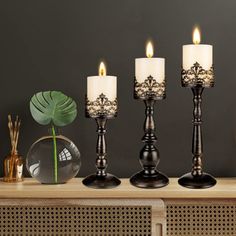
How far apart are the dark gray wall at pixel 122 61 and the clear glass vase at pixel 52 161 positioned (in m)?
0.15

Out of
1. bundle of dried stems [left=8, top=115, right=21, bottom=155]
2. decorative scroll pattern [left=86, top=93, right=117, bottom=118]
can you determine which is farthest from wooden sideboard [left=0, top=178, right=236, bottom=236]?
decorative scroll pattern [left=86, top=93, right=117, bottom=118]

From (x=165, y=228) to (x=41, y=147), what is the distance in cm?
48

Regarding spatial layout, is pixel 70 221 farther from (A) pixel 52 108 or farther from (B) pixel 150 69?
(B) pixel 150 69

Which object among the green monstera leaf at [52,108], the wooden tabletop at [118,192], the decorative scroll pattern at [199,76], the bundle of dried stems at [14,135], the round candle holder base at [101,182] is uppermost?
the decorative scroll pattern at [199,76]

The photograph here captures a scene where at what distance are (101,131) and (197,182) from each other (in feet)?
1.15

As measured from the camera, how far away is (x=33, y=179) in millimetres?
1751

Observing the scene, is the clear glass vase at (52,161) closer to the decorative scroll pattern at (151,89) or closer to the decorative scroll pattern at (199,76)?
the decorative scroll pattern at (151,89)

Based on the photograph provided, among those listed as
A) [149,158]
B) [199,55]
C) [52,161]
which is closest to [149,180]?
[149,158]

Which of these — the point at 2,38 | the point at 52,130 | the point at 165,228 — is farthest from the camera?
the point at 2,38

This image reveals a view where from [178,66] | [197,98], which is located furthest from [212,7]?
[197,98]

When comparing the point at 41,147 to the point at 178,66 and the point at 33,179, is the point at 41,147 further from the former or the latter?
the point at 178,66

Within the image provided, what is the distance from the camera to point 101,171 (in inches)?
64.7

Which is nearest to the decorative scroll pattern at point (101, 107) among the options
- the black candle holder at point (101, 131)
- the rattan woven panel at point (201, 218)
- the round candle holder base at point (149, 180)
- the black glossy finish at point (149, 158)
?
the black candle holder at point (101, 131)

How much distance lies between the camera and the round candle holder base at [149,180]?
1589 millimetres
